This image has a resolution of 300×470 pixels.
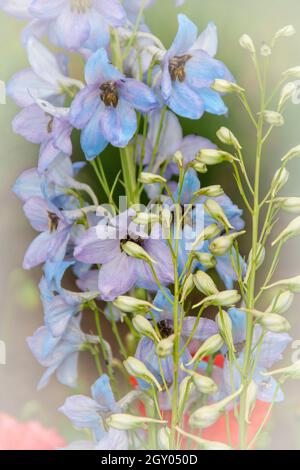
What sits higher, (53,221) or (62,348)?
(53,221)

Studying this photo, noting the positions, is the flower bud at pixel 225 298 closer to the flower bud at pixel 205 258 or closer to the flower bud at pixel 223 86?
the flower bud at pixel 205 258

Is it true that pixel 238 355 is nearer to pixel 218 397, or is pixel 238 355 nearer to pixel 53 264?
pixel 218 397

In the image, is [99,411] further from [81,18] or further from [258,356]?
[81,18]

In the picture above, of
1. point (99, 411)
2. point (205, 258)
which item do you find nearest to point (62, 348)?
point (99, 411)

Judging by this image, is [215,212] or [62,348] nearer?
[215,212]

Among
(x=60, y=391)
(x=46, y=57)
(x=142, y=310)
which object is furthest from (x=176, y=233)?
(x=60, y=391)

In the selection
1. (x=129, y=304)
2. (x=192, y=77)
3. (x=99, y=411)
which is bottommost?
(x=99, y=411)

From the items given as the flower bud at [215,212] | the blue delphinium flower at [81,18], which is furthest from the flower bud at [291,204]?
the blue delphinium flower at [81,18]

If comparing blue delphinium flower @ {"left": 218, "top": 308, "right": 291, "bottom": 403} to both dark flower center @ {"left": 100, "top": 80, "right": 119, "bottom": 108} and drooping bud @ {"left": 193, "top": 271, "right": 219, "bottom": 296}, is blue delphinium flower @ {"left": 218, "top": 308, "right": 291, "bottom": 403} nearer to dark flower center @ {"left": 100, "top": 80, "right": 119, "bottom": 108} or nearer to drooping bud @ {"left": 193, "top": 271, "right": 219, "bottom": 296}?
drooping bud @ {"left": 193, "top": 271, "right": 219, "bottom": 296}
